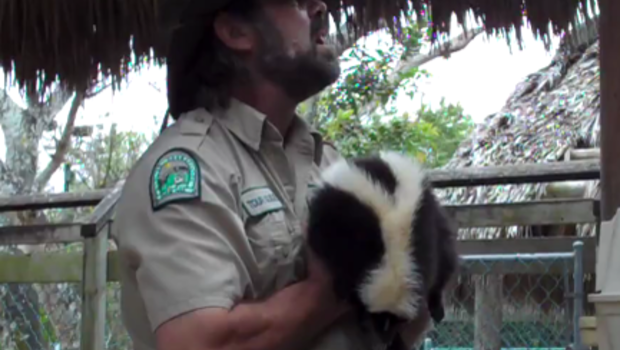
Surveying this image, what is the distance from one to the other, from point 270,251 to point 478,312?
263 centimetres

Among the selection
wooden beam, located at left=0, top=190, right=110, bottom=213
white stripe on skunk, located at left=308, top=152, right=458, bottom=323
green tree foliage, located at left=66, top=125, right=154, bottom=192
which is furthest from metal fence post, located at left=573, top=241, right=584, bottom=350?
green tree foliage, located at left=66, top=125, right=154, bottom=192

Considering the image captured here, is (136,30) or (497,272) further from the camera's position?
(136,30)

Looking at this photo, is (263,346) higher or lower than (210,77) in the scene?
lower

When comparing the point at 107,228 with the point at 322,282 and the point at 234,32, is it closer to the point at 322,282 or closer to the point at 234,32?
the point at 234,32

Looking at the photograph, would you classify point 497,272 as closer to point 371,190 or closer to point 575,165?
point 575,165

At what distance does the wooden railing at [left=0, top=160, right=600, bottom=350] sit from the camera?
2.66 meters

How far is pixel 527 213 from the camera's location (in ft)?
8.92

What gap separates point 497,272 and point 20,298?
2866 mm

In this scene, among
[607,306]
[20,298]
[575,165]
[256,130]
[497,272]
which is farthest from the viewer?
[20,298]

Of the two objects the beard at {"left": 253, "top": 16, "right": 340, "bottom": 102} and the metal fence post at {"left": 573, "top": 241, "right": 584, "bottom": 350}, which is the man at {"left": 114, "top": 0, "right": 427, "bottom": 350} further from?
the metal fence post at {"left": 573, "top": 241, "right": 584, "bottom": 350}

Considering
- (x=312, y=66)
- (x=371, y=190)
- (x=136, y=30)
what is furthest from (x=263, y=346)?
(x=136, y=30)

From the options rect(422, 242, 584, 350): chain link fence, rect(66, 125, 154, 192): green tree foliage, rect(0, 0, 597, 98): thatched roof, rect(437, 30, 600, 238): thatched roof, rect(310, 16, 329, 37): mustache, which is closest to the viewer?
rect(310, 16, 329, 37): mustache

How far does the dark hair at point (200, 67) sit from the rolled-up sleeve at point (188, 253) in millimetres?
338

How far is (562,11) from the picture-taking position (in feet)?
10.2
